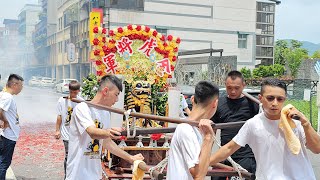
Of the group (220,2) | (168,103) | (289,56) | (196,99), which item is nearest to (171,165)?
(196,99)

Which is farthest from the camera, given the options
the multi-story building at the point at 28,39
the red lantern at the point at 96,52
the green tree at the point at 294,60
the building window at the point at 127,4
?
the multi-story building at the point at 28,39

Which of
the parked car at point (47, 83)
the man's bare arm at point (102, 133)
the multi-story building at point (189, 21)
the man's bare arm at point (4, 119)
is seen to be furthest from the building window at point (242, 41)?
the man's bare arm at point (102, 133)

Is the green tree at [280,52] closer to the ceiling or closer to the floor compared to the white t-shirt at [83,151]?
closer to the ceiling

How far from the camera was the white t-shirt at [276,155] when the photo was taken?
3.54 meters

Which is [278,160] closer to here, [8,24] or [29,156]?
[29,156]

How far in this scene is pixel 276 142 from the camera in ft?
11.7

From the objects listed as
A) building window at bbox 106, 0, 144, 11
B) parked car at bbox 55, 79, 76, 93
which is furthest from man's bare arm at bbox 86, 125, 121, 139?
building window at bbox 106, 0, 144, 11

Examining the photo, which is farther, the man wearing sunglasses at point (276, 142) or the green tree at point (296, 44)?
the green tree at point (296, 44)

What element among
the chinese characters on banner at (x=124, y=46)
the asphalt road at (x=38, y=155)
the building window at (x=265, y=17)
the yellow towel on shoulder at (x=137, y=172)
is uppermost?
the building window at (x=265, y=17)

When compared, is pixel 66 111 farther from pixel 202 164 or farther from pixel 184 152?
pixel 202 164

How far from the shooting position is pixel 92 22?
111 feet

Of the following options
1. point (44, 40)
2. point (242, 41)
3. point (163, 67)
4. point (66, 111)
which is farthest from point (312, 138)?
point (44, 40)

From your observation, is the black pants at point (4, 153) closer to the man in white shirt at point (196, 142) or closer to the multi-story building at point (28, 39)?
the man in white shirt at point (196, 142)

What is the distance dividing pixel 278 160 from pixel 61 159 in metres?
7.99
